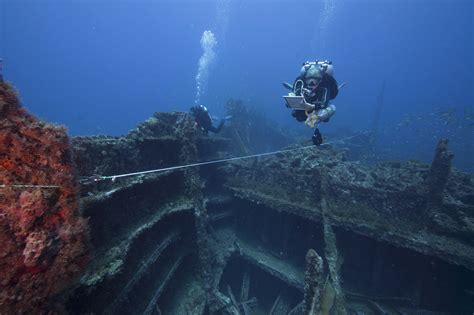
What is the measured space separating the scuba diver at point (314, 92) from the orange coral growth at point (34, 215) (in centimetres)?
389

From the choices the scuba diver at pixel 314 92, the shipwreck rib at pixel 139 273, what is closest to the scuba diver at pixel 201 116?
the scuba diver at pixel 314 92

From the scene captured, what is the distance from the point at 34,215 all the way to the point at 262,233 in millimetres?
6872

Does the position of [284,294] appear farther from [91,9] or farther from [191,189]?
[91,9]

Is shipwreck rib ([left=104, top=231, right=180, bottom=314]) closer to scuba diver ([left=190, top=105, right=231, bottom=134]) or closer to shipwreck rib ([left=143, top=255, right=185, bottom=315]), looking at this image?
shipwreck rib ([left=143, top=255, right=185, bottom=315])

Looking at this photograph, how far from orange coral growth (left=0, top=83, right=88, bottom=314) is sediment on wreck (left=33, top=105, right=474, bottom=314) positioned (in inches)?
35.8

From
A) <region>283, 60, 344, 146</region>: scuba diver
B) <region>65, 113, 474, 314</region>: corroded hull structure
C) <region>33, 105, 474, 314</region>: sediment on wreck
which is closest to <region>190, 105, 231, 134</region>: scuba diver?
<region>65, 113, 474, 314</region>: corroded hull structure

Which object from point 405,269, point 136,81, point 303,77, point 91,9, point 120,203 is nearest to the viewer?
point 120,203

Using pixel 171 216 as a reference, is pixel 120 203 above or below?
above

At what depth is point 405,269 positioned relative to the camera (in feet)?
21.3

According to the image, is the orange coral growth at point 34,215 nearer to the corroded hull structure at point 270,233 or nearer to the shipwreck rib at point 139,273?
the corroded hull structure at point 270,233

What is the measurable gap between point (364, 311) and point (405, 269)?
144 centimetres

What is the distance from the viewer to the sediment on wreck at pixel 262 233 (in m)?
4.60

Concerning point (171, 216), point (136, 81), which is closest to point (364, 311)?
point (171, 216)

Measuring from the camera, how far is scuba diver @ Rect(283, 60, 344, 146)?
5.50 m
